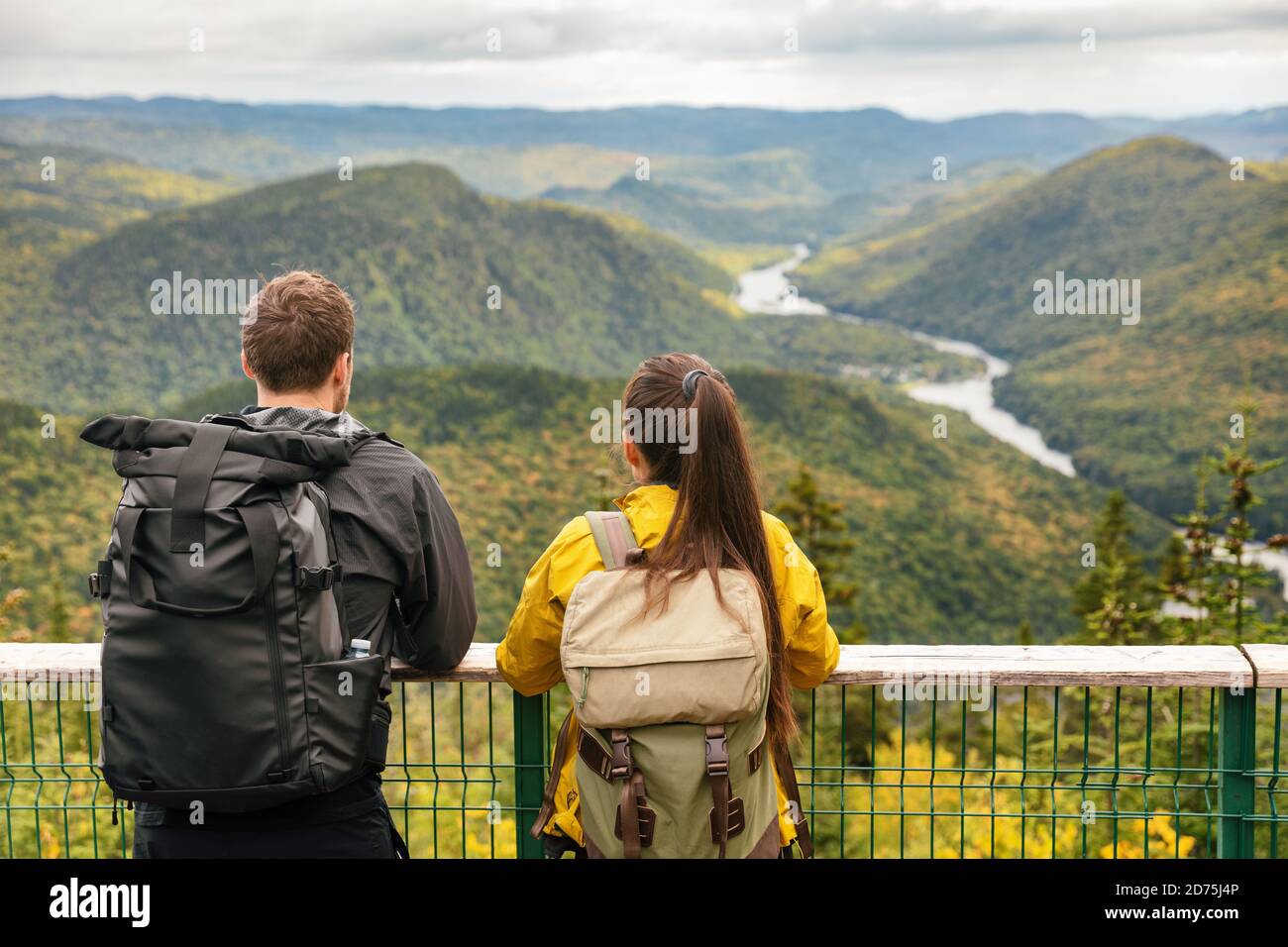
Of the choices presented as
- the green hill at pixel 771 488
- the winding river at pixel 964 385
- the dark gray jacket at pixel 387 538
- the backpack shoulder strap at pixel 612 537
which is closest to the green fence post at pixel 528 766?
the dark gray jacket at pixel 387 538

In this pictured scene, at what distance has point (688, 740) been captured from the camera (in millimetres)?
2279

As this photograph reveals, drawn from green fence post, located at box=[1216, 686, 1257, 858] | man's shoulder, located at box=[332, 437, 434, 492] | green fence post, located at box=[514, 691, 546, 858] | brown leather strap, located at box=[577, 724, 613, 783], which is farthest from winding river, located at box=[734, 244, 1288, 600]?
man's shoulder, located at box=[332, 437, 434, 492]

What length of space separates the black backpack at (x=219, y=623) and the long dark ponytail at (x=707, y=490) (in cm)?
63

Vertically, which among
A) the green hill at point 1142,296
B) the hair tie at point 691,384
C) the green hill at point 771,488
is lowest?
the green hill at point 771,488

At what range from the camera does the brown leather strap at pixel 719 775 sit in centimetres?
226

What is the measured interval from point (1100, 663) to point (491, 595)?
148 feet

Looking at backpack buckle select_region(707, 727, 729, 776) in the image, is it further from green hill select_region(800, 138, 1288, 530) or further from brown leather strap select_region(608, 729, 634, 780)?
green hill select_region(800, 138, 1288, 530)

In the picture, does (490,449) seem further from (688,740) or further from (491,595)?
(688,740)

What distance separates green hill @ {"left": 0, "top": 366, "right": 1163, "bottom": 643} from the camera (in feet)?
170

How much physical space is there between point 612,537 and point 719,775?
0.49 meters

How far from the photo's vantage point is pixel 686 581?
235 centimetres

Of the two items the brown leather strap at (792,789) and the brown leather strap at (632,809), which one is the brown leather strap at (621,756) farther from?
the brown leather strap at (792,789)
